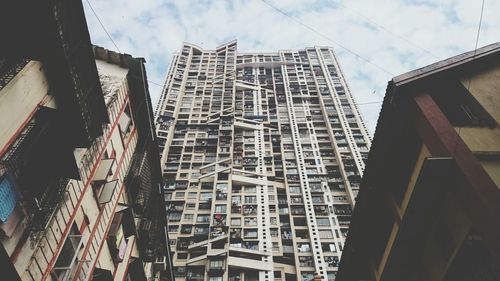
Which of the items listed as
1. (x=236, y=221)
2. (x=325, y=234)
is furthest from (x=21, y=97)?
(x=325, y=234)

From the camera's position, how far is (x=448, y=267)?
781 cm

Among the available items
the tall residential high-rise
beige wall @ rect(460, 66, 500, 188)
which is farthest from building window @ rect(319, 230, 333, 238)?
beige wall @ rect(460, 66, 500, 188)

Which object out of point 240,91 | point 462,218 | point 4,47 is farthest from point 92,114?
point 240,91

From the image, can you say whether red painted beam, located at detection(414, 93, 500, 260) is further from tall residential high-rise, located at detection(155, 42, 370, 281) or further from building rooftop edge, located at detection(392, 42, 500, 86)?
tall residential high-rise, located at detection(155, 42, 370, 281)

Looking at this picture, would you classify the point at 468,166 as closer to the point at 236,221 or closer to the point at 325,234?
the point at 325,234

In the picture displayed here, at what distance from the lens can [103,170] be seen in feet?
38.5

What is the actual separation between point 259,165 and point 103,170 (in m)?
37.3

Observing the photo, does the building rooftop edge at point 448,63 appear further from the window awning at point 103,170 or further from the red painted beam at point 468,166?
the window awning at point 103,170

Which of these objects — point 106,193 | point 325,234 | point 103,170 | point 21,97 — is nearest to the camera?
point 21,97

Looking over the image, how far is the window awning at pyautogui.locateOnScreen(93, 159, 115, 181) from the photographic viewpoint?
11.5 metres

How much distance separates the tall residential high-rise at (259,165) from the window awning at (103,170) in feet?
82.9

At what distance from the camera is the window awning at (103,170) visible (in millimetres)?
11520

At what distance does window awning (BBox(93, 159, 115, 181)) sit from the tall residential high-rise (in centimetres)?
2527

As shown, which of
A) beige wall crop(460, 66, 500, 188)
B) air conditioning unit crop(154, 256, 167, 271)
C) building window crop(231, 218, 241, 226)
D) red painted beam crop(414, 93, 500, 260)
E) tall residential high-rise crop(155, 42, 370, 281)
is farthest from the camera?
building window crop(231, 218, 241, 226)
